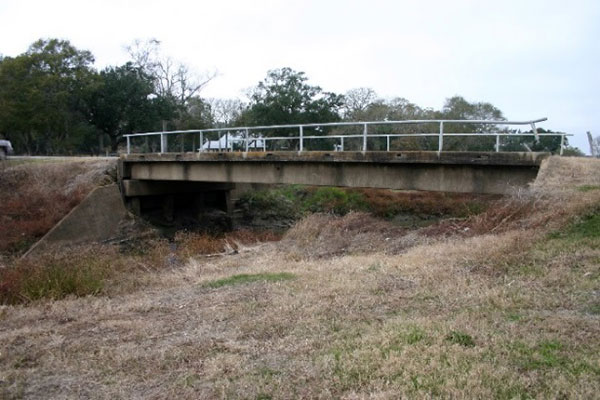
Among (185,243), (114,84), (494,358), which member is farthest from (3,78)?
(494,358)

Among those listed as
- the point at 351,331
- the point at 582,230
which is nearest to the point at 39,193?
the point at 351,331

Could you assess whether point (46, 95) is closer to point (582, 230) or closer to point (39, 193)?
point (39, 193)

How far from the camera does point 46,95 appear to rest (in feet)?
128

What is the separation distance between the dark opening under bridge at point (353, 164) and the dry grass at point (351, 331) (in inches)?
185

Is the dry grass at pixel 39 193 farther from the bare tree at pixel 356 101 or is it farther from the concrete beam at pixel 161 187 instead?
the bare tree at pixel 356 101

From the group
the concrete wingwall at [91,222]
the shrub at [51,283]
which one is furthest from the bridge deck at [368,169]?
the shrub at [51,283]

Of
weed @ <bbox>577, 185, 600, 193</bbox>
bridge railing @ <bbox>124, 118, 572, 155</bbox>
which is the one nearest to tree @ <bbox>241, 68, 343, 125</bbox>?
bridge railing @ <bbox>124, 118, 572, 155</bbox>

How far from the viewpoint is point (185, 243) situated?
63.5ft

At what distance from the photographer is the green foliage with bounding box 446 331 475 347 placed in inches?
212

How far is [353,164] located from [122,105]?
106 feet

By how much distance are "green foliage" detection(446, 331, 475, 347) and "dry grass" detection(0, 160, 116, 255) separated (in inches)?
728

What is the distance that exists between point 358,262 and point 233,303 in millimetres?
3716

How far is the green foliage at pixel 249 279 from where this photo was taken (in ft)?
31.6

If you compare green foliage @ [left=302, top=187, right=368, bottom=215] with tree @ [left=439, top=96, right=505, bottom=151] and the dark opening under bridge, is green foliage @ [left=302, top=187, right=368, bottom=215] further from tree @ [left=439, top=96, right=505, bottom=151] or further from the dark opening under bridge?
tree @ [left=439, top=96, right=505, bottom=151]
